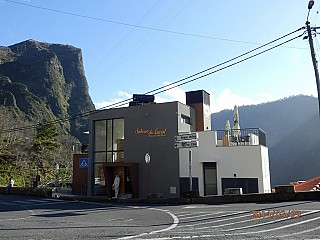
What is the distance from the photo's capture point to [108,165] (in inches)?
872

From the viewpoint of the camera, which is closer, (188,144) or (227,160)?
(188,144)

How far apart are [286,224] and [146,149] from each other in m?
14.5

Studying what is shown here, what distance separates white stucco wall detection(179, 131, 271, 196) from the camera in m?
19.4

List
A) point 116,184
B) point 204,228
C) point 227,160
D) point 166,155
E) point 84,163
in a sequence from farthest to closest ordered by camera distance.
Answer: point 84,163
point 166,155
point 116,184
point 227,160
point 204,228

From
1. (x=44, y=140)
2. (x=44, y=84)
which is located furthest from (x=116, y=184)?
(x=44, y=84)

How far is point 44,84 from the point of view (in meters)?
109

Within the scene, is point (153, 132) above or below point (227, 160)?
above

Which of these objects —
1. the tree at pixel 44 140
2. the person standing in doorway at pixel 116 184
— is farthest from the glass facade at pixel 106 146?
the tree at pixel 44 140

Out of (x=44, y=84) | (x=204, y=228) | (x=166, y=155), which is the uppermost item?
(x=44, y=84)

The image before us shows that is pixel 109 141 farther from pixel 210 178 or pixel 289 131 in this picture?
pixel 289 131

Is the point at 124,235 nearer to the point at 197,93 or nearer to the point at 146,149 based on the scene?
the point at 146,149

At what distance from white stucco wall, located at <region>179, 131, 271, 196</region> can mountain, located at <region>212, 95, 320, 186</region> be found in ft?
216

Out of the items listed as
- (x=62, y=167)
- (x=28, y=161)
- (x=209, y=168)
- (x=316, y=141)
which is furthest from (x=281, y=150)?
(x=209, y=168)
